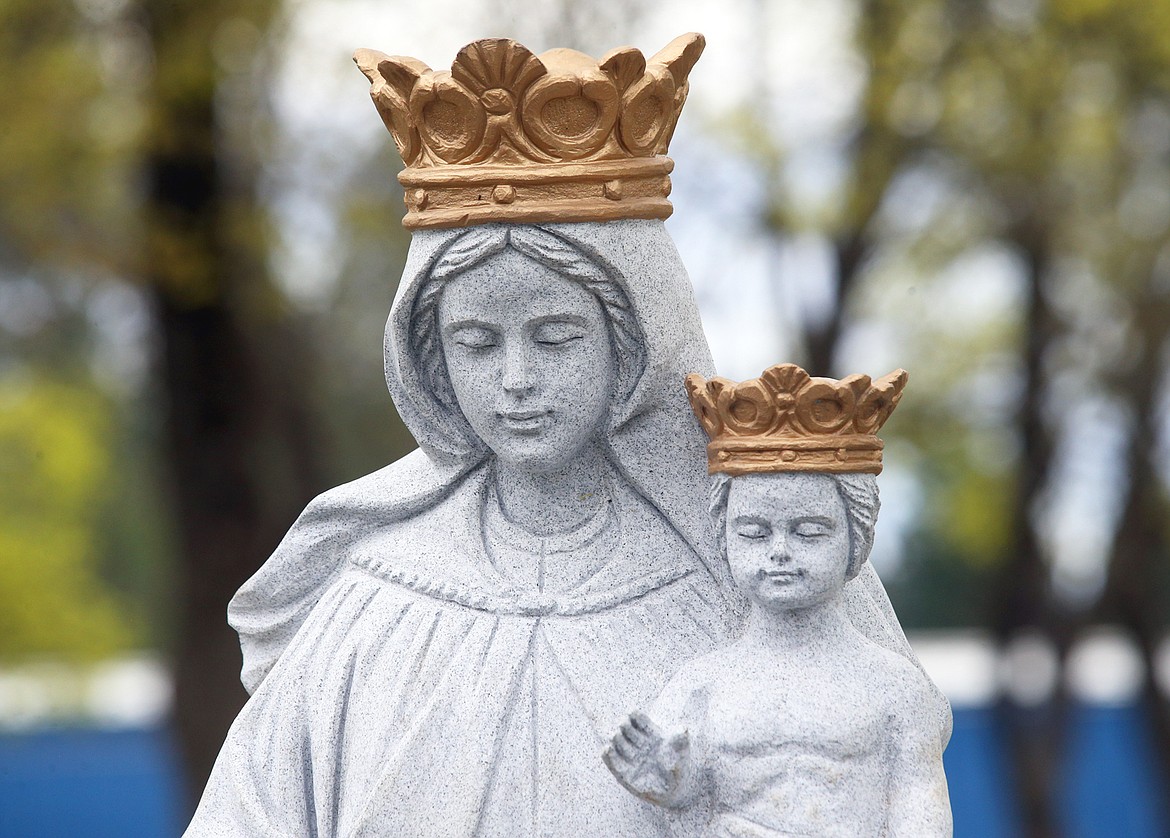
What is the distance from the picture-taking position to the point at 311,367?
12.9 meters

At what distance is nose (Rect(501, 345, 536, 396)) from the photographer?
14.9ft

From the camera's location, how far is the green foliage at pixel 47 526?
14.0 m

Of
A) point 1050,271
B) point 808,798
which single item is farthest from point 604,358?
point 1050,271

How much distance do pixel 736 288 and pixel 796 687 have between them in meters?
6.95

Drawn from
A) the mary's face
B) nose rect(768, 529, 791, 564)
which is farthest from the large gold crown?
nose rect(768, 529, 791, 564)

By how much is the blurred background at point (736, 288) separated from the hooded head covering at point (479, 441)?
4.92 m

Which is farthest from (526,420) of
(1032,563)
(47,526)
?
(47,526)

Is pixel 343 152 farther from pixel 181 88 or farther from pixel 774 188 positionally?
pixel 774 188

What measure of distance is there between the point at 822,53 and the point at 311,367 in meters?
3.88

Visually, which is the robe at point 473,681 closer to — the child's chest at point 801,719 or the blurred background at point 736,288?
the child's chest at point 801,719

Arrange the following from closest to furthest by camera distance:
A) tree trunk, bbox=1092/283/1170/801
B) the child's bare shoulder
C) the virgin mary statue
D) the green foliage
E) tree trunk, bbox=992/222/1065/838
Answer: the child's bare shoulder → the virgin mary statue → tree trunk, bbox=992/222/1065/838 → tree trunk, bbox=1092/283/1170/801 → the green foliage

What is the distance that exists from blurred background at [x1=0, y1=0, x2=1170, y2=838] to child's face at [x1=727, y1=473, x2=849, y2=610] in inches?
222

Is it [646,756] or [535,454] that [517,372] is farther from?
[646,756]

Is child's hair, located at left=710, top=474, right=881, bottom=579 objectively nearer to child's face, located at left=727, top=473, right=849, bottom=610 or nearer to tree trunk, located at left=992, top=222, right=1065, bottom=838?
child's face, located at left=727, top=473, right=849, bottom=610
